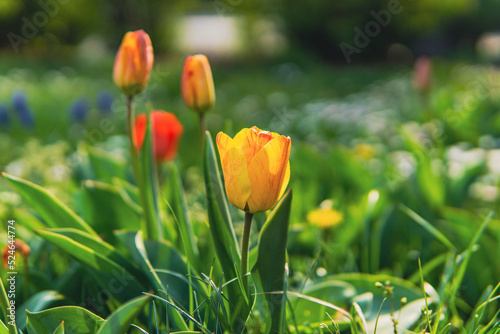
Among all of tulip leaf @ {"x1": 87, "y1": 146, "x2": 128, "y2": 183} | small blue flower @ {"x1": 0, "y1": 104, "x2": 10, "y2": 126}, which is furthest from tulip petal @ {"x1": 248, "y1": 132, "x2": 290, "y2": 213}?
small blue flower @ {"x1": 0, "y1": 104, "x2": 10, "y2": 126}

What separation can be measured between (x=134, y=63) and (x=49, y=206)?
0.44 metres

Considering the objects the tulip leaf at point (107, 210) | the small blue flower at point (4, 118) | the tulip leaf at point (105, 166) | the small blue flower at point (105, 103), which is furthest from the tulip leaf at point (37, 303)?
the small blue flower at point (105, 103)

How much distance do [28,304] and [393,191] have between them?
1.22 m

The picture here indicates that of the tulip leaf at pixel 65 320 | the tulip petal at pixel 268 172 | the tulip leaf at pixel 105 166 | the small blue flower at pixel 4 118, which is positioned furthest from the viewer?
the small blue flower at pixel 4 118

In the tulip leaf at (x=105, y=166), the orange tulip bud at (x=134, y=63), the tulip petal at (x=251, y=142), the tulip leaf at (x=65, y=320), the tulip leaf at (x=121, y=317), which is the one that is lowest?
the tulip leaf at (x=105, y=166)

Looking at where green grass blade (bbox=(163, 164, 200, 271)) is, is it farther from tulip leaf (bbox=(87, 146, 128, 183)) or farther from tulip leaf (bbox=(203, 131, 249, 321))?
tulip leaf (bbox=(87, 146, 128, 183))

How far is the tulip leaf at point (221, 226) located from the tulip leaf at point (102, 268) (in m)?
0.26

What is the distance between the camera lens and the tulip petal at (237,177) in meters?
0.95

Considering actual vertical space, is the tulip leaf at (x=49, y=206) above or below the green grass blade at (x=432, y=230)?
above

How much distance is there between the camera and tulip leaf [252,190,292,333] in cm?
100

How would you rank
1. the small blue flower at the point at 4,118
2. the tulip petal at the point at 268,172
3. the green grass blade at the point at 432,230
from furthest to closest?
the small blue flower at the point at 4,118 → the green grass blade at the point at 432,230 → the tulip petal at the point at 268,172

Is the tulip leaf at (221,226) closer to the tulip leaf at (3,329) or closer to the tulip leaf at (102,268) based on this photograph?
the tulip leaf at (102,268)

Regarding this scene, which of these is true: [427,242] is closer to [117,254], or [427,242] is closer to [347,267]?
[347,267]

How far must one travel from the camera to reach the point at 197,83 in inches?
55.1
